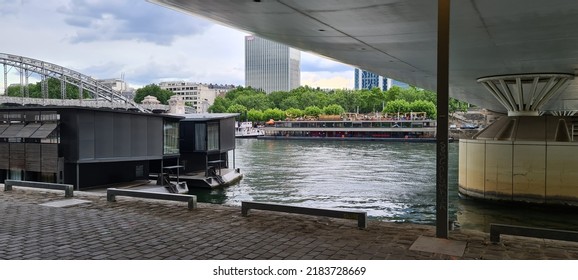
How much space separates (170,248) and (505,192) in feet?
73.2

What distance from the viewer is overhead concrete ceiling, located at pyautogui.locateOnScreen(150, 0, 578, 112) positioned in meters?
13.2

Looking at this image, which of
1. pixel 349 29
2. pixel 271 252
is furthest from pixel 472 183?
pixel 271 252

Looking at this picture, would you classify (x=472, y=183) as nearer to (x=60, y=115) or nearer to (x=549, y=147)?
(x=549, y=147)

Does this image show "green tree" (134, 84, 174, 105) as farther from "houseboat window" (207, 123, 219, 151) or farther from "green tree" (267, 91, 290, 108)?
"houseboat window" (207, 123, 219, 151)

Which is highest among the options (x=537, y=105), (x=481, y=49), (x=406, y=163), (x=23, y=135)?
(x=481, y=49)

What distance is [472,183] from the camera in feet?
89.5

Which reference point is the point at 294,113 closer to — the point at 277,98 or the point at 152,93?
the point at 277,98

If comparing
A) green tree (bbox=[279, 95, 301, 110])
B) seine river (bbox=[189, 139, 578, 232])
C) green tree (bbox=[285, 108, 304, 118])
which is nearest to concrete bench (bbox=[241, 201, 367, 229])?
seine river (bbox=[189, 139, 578, 232])

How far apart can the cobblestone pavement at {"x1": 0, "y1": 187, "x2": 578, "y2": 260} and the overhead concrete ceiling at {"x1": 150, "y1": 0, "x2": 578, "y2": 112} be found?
627 centimetres

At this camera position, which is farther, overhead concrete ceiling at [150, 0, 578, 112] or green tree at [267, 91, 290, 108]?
green tree at [267, 91, 290, 108]

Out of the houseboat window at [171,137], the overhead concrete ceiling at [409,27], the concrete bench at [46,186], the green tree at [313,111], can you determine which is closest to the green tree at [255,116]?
the green tree at [313,111]

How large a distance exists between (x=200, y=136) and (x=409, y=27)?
22.4 metres

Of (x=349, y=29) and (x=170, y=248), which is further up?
(x=349, y=29)

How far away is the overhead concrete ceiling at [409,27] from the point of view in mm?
13219
